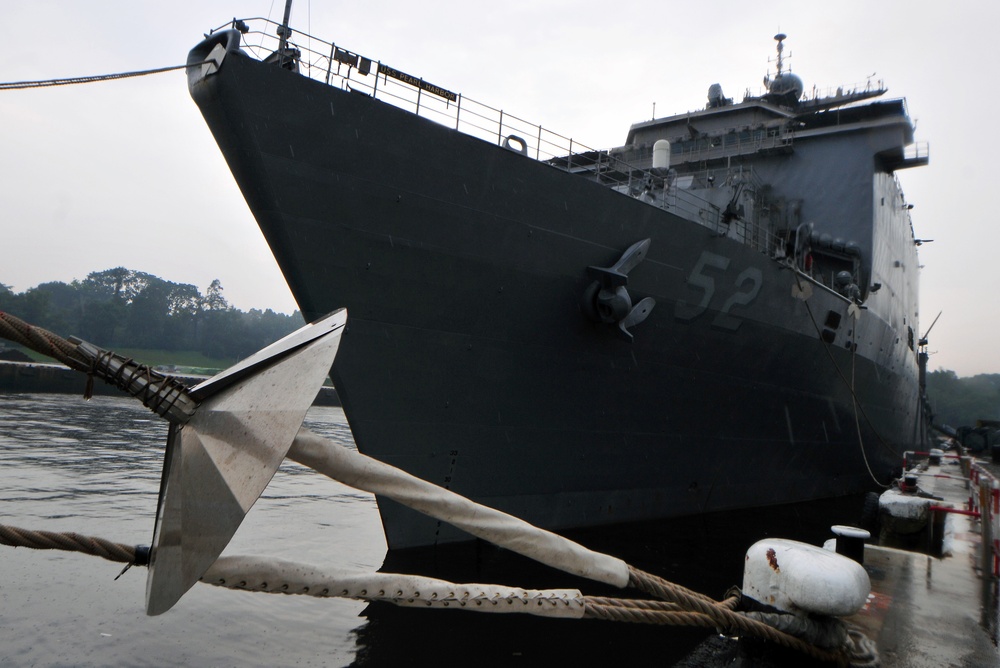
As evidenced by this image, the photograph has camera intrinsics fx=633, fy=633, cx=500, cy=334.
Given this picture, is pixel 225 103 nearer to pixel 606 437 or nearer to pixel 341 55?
pixel 341 55

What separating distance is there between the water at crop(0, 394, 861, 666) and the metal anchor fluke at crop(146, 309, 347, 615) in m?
1.10

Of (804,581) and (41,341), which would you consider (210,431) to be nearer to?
(41,341)

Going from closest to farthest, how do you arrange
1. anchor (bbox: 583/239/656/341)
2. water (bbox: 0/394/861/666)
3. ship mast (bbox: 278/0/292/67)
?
1. water (bbox: 0/394/861/666)
2. ship mast (bbox: 278/0/292/67)
3. anchor (bbox: 583/239/656/341)

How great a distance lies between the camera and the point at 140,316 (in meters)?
67.1

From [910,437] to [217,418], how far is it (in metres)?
21.1

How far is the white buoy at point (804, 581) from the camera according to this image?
324 cm

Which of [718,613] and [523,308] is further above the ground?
[523,308]

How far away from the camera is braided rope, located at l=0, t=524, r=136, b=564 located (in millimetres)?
1640

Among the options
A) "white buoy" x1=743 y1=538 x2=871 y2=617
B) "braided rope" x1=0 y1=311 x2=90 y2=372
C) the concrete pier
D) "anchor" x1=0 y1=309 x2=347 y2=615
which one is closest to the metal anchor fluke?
"anchor" x1=0 y1=309 x2=347 y2=615

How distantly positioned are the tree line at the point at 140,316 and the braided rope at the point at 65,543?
57165 mm

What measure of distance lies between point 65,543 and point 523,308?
16.2 feet

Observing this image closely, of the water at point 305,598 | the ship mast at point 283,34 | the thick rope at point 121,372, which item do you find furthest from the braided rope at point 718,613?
the ship mast at point 283,34

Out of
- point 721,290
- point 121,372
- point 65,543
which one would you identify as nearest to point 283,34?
point 121,372

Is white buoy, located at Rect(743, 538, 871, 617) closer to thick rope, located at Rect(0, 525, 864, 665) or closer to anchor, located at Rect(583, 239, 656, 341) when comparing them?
thick rope, located at Rect(0, 525, 864, 665)
